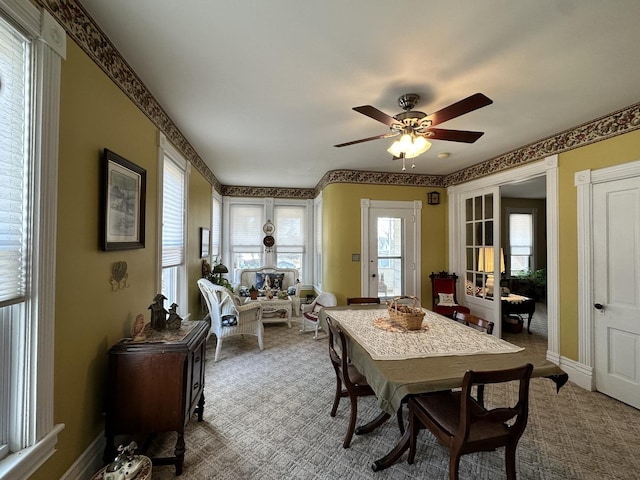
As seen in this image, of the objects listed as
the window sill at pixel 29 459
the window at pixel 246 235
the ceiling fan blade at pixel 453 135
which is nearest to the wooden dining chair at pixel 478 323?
the ceiling fan blade at pixel 453 135

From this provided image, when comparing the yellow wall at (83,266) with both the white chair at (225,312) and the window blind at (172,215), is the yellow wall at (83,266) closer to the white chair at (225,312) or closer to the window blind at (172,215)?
the window blind at (172,215)

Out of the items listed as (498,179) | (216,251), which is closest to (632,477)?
(498,179)

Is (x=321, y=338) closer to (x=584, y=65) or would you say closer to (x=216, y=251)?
(x=216, y=251)

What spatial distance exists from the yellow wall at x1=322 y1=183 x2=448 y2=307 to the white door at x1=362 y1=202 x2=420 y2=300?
16 centimetres

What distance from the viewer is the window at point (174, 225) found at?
113 inches

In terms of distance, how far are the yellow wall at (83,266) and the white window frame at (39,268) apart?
0.08 metres

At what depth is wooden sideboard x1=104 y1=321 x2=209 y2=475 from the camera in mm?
1685

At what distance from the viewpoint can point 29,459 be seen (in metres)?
1.16

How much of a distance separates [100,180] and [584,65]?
318 cm

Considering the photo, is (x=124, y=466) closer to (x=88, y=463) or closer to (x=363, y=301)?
(x=88, y=463)

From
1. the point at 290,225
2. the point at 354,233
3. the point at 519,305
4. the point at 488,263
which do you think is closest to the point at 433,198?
the point at 488,263

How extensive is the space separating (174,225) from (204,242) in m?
1.23

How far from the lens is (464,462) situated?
1.82 meters

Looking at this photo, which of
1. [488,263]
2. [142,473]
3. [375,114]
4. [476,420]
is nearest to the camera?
[476,420]
